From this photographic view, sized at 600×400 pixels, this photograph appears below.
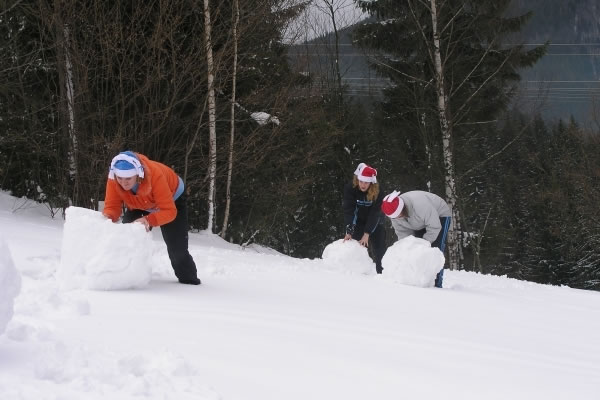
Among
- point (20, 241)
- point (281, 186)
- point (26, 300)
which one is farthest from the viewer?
point (281, 186)

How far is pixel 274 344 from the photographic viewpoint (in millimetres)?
3422

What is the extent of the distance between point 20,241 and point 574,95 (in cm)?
2315

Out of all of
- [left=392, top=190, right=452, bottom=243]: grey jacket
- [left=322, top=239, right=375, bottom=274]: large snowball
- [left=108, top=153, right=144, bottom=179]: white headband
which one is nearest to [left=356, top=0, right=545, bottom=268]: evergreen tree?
[left=322, top=239, right=375, bottom=274]: large snowball

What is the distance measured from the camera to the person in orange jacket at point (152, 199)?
4766 mm

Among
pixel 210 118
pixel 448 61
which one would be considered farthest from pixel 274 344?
pixel 448 61

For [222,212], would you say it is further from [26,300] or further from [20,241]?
[26,300]

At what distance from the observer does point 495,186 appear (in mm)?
41219

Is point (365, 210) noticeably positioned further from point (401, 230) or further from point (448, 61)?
point (448, 61)

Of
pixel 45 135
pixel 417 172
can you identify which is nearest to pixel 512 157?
pixel 417 172

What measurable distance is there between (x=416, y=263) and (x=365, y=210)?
56.9 inches

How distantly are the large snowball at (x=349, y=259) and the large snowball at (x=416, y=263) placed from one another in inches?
48.8

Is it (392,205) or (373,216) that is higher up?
(392,205)

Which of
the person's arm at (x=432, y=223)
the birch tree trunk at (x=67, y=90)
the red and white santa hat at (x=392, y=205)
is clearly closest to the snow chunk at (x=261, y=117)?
the birch tree trunk at (x=67, y=90)

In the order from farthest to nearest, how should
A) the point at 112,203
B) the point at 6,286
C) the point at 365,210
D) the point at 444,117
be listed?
the point at 444,117
the point at 365,210
the point at 112,203
the point at 6,286
